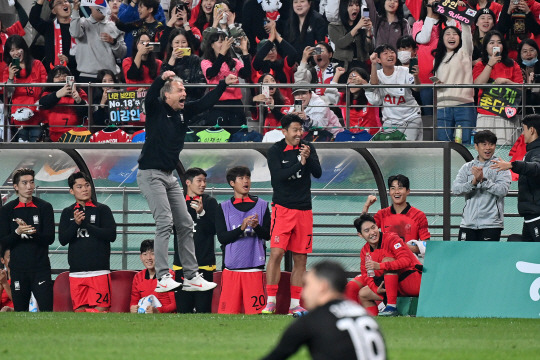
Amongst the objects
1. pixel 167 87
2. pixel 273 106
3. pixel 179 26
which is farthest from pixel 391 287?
pixel 179 26

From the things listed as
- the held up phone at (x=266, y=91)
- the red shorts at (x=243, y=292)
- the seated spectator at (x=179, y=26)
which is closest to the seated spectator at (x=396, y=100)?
the held up phone at (x=266, y=91)

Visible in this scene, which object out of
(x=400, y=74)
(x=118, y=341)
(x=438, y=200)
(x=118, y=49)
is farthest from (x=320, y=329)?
(x=118, y=49)

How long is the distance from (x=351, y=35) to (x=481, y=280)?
7.62 meters

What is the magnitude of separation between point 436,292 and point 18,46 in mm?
9497

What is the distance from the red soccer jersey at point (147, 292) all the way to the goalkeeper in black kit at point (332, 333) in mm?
8776

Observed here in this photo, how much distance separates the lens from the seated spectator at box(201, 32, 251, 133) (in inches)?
682

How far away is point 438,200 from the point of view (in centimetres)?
1622

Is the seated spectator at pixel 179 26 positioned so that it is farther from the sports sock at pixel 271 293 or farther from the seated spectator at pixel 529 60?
the sports sock at pixel 271 293

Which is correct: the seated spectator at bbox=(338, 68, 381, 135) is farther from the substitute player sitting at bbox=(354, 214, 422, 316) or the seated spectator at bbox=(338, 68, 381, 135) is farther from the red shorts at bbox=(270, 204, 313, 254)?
the red shorts at bbox=(270, 204, 313, 254)

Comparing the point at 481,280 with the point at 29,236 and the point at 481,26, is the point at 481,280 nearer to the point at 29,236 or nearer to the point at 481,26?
the point at 29,236

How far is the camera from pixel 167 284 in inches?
494

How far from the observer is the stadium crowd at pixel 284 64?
55.4 feet

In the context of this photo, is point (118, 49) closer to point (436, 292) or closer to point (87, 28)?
point (87, 28)

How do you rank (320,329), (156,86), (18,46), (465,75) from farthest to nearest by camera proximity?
(18,46) < (465,75) < (156,86) < (320,329)
